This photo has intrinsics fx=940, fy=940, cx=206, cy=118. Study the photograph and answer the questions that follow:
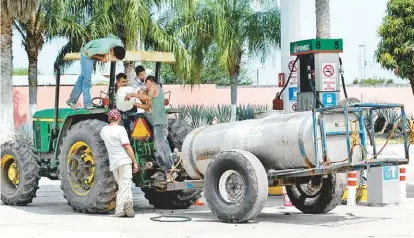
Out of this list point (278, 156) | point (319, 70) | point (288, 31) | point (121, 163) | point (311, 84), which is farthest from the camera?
point (288, 31)

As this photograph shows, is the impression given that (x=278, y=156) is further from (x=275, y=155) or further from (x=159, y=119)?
(x=159, y=119)

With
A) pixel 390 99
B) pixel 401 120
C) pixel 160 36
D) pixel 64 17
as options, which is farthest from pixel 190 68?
pixel 401 120

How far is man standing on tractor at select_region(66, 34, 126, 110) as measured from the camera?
15219mm

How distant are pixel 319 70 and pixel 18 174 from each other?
5.66m

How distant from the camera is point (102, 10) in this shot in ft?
129

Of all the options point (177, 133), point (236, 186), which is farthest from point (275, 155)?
point (177, 133)

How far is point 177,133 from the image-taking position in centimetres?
1557

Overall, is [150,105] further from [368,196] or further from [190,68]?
[190,68]

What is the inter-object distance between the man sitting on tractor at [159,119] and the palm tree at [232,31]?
90.1ft

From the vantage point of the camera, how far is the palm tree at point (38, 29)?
130ft

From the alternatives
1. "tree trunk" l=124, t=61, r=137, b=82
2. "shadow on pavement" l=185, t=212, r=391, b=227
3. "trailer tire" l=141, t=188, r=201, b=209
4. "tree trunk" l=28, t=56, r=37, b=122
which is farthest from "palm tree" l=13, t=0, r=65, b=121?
"shadow on pavement" l=185, t=212, r=391, b=227

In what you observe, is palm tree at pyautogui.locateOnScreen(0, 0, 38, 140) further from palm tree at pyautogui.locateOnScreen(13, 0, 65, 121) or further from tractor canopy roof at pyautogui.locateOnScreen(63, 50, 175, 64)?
tractor canopy roof at pyautogui.locateOnScreen(63, 50, 175, 64)

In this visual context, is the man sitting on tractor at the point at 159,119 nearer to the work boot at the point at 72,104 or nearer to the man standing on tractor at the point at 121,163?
the man standing on tractor at the point at 121,163

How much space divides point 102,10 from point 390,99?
90.8ft
